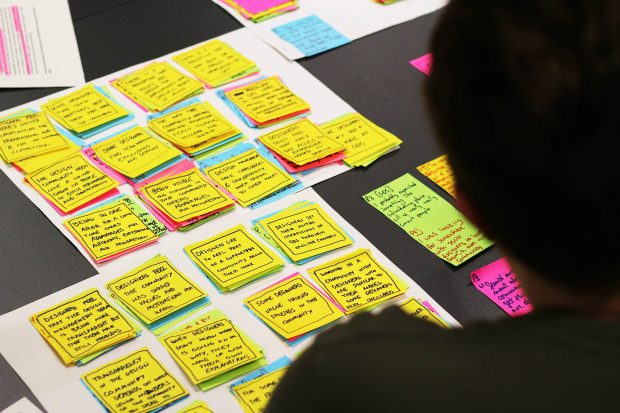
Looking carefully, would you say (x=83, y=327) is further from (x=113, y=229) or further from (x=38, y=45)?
(x=38, y=45)

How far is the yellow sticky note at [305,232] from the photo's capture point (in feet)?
4.06

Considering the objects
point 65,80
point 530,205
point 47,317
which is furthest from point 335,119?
point 530,205

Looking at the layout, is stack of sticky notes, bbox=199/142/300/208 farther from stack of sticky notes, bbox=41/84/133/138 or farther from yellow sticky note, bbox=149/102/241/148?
stack of sticky notes, bbox=41/84/133/138

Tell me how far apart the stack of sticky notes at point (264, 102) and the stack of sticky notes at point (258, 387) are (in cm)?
50

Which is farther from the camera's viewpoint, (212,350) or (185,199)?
(185,199)

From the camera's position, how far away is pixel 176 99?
150cm

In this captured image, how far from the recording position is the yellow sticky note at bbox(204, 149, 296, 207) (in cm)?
133

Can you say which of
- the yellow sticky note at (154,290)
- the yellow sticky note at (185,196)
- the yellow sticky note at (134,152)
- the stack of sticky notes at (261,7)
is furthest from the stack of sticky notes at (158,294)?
the stack of sticky notes at (261,7)

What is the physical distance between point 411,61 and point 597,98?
1103 mm

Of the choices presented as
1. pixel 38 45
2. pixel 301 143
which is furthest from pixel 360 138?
pixel 38 45

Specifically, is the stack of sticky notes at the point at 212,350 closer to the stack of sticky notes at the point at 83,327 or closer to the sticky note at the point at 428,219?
the stack of sticky notes at the point at 83,327

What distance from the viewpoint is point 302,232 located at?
126 cm

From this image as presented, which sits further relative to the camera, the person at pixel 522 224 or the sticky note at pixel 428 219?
the sticky note at pixel 428 219

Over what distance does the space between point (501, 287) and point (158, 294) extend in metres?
0.47
